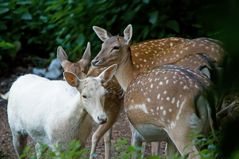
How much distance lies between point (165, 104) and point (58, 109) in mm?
1185


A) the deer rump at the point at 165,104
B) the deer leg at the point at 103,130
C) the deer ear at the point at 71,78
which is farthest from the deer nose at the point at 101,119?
the deer leg at the point at 103,130

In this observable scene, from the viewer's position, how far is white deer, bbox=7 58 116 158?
552 centimetres

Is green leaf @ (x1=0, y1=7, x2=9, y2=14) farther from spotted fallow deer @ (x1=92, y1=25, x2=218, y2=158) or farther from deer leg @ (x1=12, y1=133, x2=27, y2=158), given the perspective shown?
deer leg @ (x1=12, y1=133, x2=27, y2=158)

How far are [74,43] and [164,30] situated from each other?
1.36m

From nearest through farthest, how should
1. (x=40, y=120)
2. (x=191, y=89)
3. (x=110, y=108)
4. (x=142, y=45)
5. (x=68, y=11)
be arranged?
1. (x=191, y=89)
2. (x=40, y=120)
3. (x=110, y=108)
4. (x=142, y=45)
5. (x=68, y=11)

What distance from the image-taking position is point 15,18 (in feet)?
37.2

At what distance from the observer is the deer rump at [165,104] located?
4762mm

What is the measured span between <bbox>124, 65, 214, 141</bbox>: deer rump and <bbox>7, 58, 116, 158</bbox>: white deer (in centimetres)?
27

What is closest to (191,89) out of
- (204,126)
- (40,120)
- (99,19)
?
(204,126)

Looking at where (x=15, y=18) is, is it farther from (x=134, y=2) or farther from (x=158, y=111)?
(x=158, y=111)

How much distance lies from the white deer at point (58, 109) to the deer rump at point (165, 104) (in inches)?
10.6

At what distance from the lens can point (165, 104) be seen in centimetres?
491

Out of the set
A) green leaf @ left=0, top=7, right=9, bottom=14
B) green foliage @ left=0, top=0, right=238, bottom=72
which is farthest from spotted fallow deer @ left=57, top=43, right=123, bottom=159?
green leaf @ left=0, top=7, right=9, bottom=14

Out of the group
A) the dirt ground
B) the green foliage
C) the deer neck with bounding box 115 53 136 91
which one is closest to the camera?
the deer neck with bounding box 115 53 136 91
